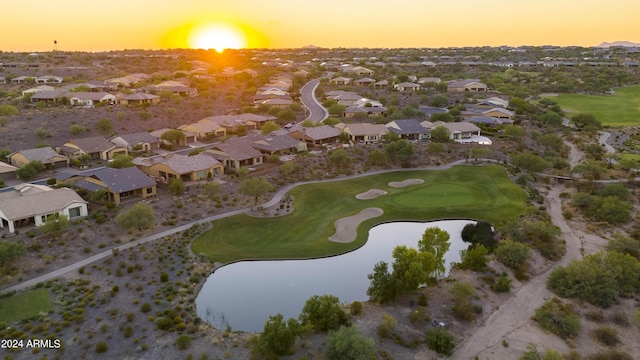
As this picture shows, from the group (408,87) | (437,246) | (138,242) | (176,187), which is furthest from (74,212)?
(408,87)

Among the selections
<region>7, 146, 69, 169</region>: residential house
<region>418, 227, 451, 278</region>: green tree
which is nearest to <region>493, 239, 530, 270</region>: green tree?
<region>418, 227, 451, 278</region>: green tree

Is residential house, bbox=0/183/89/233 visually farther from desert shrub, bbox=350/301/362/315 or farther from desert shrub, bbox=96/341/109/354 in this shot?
desert shrub, bbox=350/301/362/315

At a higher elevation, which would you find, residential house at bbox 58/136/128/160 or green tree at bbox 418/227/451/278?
residential house at bbox 58/136/128/160

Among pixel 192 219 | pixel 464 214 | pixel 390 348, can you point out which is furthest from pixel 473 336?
pixel 192 219

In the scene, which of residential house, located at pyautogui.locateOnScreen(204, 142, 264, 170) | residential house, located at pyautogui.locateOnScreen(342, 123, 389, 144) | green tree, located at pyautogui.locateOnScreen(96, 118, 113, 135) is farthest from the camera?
green tree, located at pyautogui.locateOnScreen(96, 118, 113, 135)

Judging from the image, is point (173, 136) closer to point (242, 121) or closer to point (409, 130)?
point (242, 121)

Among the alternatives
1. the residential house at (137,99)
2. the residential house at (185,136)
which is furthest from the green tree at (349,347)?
the residential house at (137,99)
